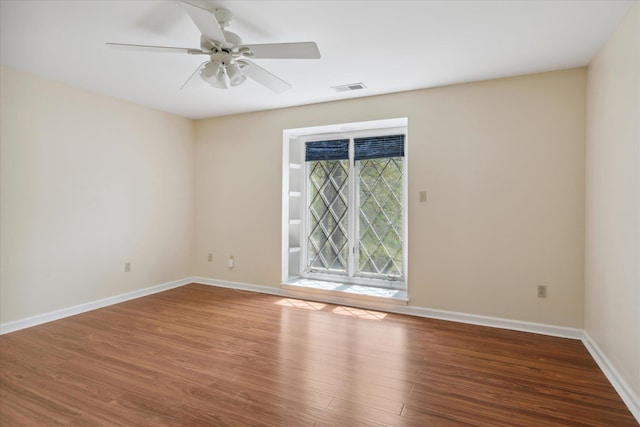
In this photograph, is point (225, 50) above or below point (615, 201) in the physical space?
above

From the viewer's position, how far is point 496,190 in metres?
3.23

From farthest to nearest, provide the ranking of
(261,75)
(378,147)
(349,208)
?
(349,208)
(378,147)
(261,75)

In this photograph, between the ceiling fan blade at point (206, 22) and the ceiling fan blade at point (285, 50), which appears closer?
the ceiling fan blade at point (206, 22)

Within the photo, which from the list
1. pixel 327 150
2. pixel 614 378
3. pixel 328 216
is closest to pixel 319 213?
pixel 328 216

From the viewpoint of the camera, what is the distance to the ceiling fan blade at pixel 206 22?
176 cm

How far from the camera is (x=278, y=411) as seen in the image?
6.22ft

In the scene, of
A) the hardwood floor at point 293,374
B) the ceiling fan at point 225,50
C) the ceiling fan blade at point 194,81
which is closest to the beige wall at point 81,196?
the hardwood floor at point 293,374

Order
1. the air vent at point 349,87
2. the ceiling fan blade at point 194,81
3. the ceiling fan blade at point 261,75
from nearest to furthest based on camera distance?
the ceiling fan blade at point 261,75, the ceiling fan blade at point 194,81, the air vent at point 349,87

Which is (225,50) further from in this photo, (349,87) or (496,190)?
(496,190)

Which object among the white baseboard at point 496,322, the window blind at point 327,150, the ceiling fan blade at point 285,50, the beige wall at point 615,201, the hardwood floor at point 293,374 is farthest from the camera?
the window blind at point 327,150

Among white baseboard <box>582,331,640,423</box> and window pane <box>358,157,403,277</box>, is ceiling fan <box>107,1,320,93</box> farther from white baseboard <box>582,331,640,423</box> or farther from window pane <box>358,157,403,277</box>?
white baseboard <box>582,331,640,423</box>

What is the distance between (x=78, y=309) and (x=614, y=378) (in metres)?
4.74

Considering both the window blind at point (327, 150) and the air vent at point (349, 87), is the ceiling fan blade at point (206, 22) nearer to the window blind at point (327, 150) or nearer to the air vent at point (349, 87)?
the air vent at point (349, 87)

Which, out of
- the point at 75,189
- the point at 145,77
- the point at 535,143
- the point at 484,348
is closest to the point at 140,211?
the point at 75,189
